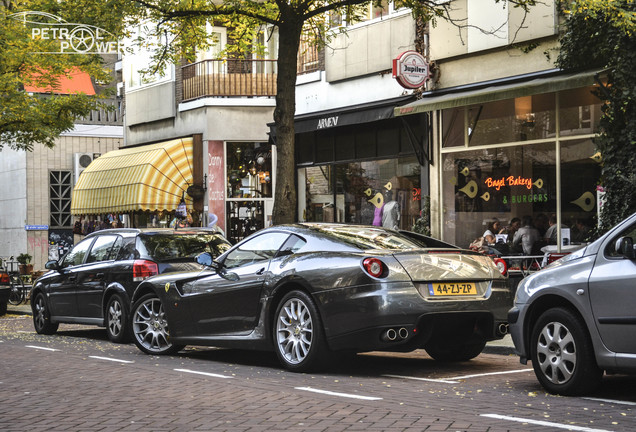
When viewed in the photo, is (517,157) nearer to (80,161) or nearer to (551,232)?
(551,232)

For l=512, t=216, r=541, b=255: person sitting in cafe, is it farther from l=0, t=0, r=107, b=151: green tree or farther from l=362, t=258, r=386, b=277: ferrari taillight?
l=0, t=0, r=107, b=151: green tree

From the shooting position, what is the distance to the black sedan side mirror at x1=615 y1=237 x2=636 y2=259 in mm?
7324

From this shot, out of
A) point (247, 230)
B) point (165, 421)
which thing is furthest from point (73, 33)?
point (165, 421)

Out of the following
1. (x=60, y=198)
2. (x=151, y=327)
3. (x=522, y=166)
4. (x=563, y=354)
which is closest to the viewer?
(x=563, y=354)

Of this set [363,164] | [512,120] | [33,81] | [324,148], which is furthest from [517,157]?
[33,81]

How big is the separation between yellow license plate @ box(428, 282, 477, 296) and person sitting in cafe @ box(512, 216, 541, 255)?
29.2 feet

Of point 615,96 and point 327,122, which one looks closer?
point 615,96

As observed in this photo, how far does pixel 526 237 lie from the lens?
59.2 ft

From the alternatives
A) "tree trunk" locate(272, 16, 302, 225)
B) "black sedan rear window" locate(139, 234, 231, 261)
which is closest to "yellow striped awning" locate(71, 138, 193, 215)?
"tree trunk" locate(272, 16, 302, 225)

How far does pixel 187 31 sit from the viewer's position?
775 inches

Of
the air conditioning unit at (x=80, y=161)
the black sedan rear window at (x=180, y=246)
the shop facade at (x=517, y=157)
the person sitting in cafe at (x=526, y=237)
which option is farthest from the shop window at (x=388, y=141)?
the air conditioning unit at (x=80, y=161)

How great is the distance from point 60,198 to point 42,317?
24.4m

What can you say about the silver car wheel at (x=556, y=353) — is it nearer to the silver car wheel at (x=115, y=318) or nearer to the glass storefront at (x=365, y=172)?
the silver car wheel at (x=115, y=318)

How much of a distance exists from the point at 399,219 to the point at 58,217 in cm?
2160
